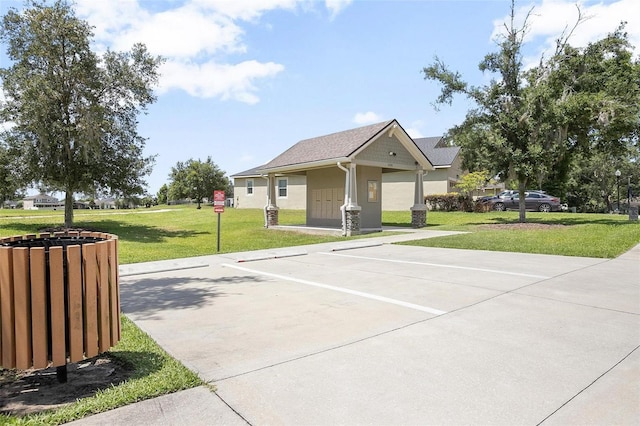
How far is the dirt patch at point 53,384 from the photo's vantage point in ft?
9.72

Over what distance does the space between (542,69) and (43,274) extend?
23.9 metres

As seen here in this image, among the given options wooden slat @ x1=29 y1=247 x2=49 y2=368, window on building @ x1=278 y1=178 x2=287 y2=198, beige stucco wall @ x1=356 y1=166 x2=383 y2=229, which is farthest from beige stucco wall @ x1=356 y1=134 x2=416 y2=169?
window on building @ x1=278 y1=178 x2=287 y2=198

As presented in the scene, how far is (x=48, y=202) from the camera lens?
10044cm

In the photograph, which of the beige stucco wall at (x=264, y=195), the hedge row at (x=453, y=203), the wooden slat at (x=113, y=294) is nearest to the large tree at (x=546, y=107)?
the hedge row at (x=453, y=203)

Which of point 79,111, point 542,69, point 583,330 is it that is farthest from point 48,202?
point 583,330

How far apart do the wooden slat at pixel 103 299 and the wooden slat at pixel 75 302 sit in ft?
0.52

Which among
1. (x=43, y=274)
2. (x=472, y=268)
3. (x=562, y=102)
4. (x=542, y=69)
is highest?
(x=542, y=69)

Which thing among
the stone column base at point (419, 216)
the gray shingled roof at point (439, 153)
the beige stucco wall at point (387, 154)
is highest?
the gray shingled roof at point (439, 153)

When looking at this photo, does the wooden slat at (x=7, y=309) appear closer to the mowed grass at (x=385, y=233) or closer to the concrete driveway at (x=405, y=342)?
the concrete driveway at (x=405, y=342)

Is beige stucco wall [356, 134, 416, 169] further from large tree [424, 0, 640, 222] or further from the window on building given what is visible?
the window on building

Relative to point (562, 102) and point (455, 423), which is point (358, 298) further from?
point (562, 102)

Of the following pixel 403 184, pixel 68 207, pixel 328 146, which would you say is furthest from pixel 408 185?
pixel 68 207

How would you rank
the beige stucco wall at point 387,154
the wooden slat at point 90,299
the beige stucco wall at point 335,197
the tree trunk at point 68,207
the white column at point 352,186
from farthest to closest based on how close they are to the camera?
the tree trunk at point 68,207, the beige stucco wall at point 335,197, the beige stucco wall at point 387,154, the white column at point 352,186, the wooden slat at point 90,299

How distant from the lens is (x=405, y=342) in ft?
13.5
